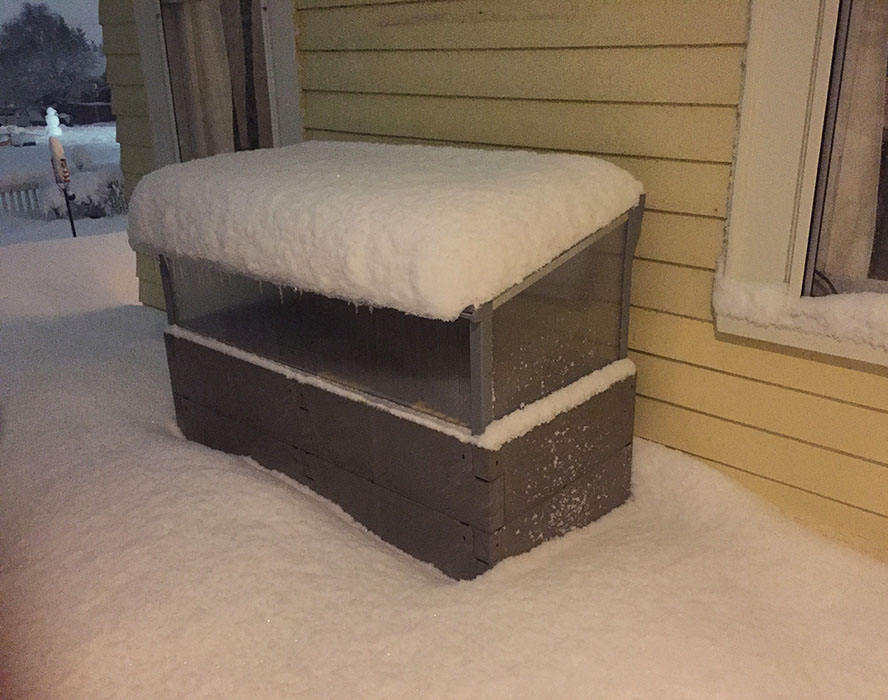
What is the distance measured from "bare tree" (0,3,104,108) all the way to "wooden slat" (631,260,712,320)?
2823 cm

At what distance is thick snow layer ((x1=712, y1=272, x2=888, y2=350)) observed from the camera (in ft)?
8.12

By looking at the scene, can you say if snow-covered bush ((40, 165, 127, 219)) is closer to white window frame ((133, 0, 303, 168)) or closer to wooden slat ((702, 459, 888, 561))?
white window frame ((133, 0, 303, 168))

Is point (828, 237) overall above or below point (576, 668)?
above

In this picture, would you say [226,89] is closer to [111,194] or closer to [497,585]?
[497,585]

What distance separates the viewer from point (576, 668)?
2236mm

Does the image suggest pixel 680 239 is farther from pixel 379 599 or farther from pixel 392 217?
pixel 379 599

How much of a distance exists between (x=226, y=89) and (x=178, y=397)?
2.21 meters

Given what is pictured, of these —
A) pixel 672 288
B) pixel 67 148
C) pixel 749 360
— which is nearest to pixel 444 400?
pixel 672 288

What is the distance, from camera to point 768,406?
2910 millimetres

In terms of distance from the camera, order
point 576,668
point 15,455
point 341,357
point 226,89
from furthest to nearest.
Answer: point 226,89, point 15,455, point 341,357, point 576,668

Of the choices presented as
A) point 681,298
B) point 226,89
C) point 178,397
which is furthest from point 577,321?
point 226,89

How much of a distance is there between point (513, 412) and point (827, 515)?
1.31 m

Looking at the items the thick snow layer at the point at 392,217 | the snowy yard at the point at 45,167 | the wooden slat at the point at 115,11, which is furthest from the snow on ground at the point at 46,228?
the thick snow layer at the point at 392,217

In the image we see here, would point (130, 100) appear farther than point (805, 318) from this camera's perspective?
Yes
